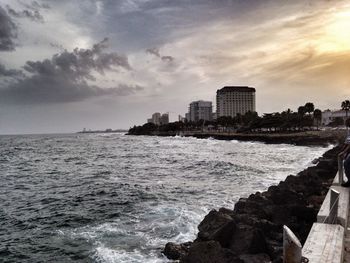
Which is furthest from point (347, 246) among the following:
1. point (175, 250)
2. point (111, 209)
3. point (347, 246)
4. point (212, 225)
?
point (111, 209)

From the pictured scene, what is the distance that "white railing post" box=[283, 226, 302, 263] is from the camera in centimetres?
494

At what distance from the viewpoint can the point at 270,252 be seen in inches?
406

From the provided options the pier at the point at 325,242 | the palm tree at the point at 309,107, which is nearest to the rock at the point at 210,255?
the pier at the point at 325,242

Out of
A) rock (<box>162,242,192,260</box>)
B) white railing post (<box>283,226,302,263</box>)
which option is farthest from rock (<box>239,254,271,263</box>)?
white railing post (<box>283,226,302,263</box>)

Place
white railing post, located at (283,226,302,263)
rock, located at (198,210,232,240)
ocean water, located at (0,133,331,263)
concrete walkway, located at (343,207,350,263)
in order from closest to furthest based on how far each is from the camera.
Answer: white railing post, located at (283,226,302,263), concrete walkway, located at (343,207,350,263), rock, located at (198,210,232,240), ocean water, located at (0,133,331,263)

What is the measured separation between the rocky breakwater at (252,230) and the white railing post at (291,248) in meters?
3.50

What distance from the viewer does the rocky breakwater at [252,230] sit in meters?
9.09

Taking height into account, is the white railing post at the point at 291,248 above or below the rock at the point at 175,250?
above

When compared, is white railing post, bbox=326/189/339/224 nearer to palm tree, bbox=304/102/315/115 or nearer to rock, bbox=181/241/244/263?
rock, bbox=181/241/244/263

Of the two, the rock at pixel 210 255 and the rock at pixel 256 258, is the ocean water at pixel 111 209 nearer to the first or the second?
the rock at pixel 210 255

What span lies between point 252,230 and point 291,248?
581 cm

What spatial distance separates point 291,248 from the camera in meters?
4.99

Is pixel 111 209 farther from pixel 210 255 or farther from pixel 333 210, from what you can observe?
pixel 333 210

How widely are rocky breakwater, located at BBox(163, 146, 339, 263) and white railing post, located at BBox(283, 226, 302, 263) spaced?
3.50 m
